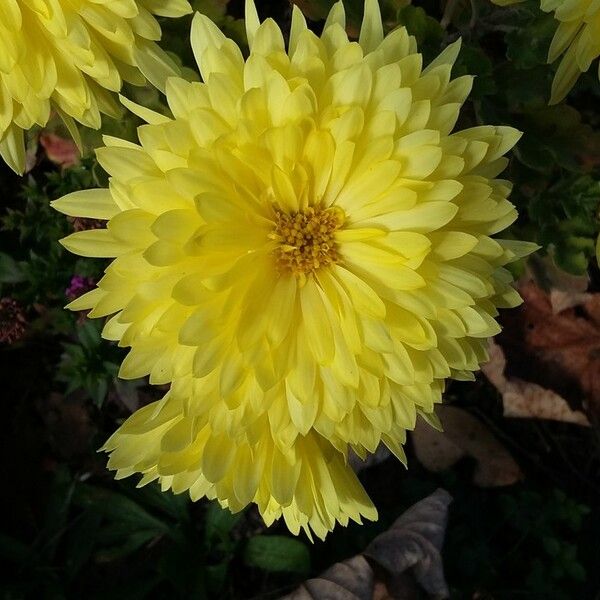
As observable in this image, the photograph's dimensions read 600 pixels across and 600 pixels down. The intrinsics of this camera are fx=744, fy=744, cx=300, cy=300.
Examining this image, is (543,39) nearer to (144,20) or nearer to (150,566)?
(144,20)

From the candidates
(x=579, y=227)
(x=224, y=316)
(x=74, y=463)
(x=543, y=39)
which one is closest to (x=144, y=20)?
(x=224, y=316)

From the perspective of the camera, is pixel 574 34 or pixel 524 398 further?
pixel 524 398

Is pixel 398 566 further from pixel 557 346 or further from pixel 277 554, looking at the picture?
pixel 557 346

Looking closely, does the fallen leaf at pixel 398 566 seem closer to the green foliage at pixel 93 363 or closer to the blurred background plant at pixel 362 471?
the blurred background plant at pixel 362 471

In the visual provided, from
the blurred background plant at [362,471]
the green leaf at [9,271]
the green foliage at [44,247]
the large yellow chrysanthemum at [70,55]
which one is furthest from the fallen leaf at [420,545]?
the large yellow chrysanthemum at [70,55]

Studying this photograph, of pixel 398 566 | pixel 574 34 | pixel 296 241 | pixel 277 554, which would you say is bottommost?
pixel 398 566

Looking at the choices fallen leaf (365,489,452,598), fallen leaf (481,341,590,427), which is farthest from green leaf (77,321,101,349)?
fallen leaf (481,341,590,427)

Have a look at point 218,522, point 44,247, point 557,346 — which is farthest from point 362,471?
point 44,247

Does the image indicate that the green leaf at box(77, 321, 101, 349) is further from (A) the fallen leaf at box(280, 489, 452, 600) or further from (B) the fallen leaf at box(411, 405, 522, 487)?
(B) the fallen leaf at box(411, 405, 522, 487)
